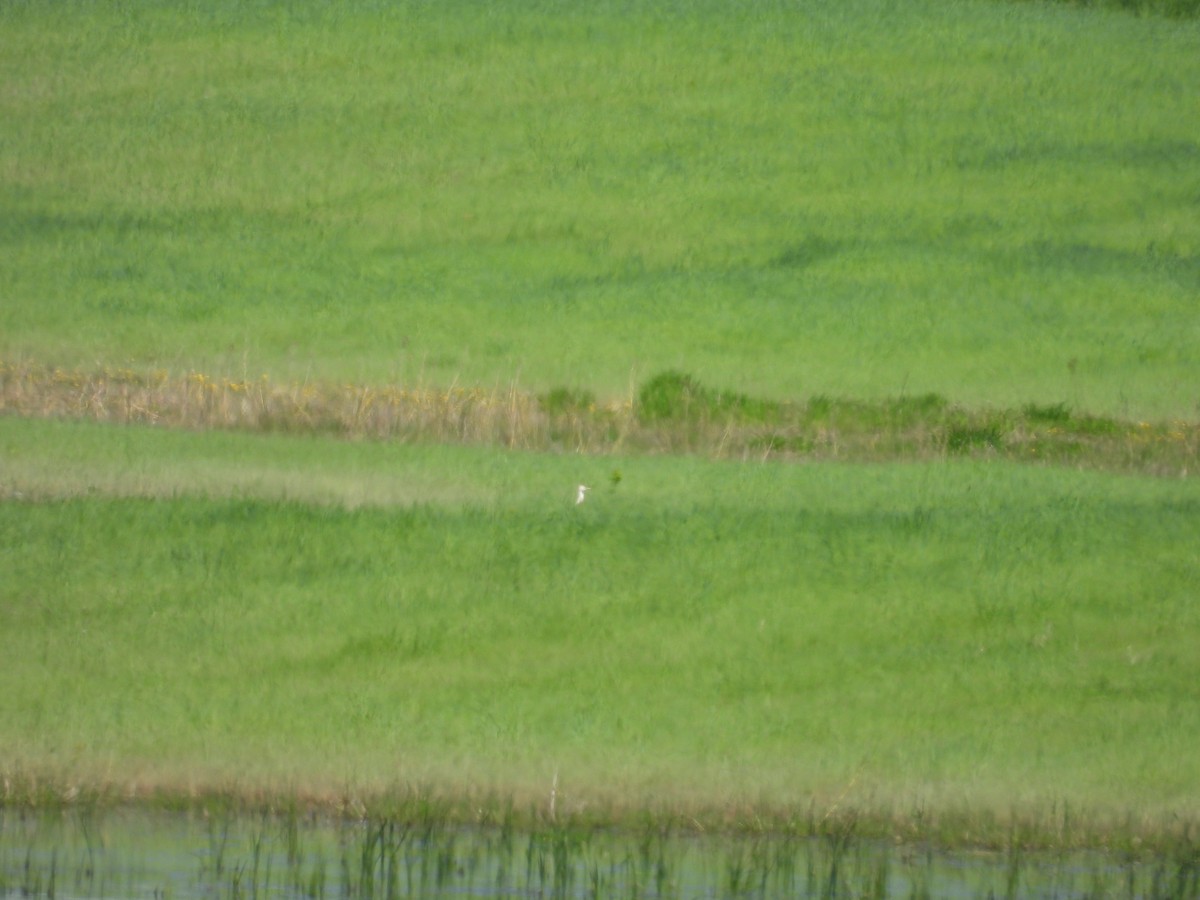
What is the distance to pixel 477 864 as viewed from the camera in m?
9.24

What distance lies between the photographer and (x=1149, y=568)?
13.9 meters

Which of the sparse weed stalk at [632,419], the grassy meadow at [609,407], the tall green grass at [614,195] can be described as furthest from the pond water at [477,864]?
the tall green grass at [614,195]

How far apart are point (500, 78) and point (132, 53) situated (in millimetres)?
5900

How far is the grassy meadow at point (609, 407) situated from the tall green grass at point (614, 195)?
91 mm

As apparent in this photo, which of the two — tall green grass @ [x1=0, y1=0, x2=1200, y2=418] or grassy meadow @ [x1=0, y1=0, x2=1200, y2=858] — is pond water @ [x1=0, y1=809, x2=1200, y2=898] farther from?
tall green grass @ [x1=0, y1=0, x2=1200, y2=418]

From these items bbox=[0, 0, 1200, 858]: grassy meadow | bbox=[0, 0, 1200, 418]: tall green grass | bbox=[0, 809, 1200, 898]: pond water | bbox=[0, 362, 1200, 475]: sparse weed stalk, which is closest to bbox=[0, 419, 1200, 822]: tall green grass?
bbox=[0, 0, 1200, 858]: grassy meadow

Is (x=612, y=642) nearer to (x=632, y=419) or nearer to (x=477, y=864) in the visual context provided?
(x=477, y=864)

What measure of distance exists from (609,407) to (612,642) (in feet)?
25.2

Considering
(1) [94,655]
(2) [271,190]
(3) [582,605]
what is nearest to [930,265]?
(2) [271,190]

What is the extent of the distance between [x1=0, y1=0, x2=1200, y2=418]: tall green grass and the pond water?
11.6 meters

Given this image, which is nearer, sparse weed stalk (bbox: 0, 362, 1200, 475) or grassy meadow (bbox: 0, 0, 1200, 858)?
grassy meadow (bbox: 0, 0, 1200, 858)

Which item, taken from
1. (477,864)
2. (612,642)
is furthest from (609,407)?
(477,864)

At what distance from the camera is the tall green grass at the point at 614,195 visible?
75.8ft

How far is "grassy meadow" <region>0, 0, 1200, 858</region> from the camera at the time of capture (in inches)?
456
